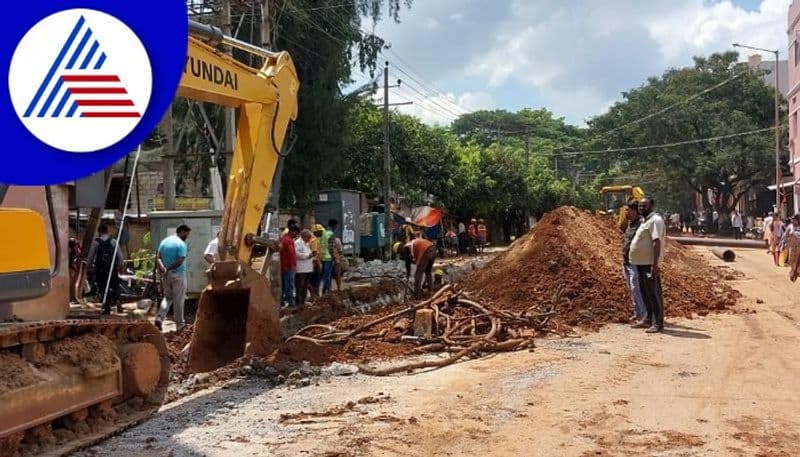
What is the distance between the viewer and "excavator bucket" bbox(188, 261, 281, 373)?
813cm

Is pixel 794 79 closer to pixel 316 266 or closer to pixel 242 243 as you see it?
pixel 316 266

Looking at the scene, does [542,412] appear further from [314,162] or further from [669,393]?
[314,162]

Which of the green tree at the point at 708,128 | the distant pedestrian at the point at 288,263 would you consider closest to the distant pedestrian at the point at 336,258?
the distant pedestrian at the point at 288,263

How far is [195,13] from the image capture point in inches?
738

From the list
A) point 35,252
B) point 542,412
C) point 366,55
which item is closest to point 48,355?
point 35,252

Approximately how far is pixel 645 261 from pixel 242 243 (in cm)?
537

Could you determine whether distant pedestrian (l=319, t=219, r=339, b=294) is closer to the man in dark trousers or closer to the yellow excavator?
the man in dark trousers

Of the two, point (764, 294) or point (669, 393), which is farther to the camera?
point (764, 294)

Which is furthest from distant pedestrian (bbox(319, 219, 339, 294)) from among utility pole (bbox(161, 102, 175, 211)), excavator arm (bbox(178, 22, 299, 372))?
excavator arm (bbox(178, 22, 299, 372))

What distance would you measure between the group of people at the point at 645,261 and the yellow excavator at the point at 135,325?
4899 mm

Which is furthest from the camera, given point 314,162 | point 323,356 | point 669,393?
point 314,162

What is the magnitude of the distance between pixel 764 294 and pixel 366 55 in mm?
14738

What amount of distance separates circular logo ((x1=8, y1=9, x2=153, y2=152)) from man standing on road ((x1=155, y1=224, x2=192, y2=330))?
8597 millimetres

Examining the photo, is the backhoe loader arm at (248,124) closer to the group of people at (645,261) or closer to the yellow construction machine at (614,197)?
the group of people at (645,261)
